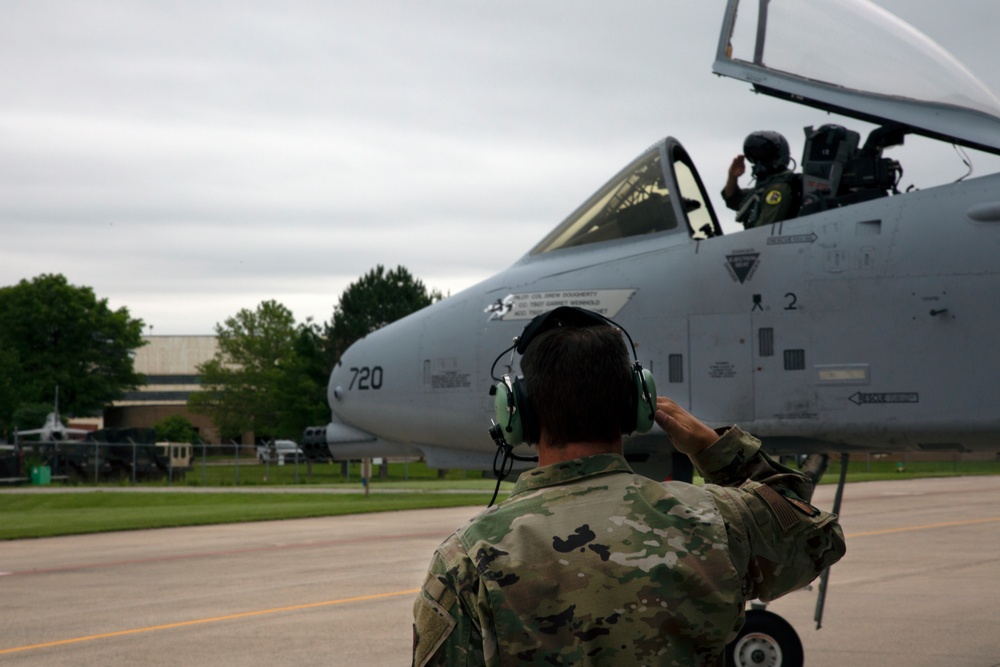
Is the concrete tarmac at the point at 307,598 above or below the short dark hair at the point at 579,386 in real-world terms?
below

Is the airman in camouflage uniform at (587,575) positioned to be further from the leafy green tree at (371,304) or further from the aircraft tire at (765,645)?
the leafy green tree at (371,304)

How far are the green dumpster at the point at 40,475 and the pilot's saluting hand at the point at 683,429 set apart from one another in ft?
142

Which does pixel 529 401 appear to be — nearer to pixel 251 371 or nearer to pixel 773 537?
pixel 773 537

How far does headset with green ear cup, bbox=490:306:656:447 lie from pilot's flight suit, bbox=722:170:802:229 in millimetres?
4880

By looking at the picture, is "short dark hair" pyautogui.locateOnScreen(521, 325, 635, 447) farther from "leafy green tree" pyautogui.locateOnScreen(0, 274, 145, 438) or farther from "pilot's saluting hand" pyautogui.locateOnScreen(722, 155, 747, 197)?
"leafy green tree" pyautogui.locateOnScreen(0, 274, 145, 438)

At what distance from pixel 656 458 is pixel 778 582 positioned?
4587mm

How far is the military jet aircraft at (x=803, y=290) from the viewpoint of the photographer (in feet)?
21.1

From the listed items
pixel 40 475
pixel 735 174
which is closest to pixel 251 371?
pixel 40 475

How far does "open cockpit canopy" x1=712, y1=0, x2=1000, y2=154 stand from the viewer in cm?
680

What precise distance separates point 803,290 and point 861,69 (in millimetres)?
1503

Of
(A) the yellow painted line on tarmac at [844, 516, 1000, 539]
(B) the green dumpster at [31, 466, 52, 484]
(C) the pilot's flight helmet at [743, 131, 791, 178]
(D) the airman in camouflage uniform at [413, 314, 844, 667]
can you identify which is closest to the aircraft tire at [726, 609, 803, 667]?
(C) the pilot's flight helmet at [743, 131, 791, 178]

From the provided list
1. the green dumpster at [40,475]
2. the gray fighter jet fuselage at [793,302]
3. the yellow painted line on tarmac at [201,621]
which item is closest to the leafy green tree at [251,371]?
the green dumpster at [40,475]

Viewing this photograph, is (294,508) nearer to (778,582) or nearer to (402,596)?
(402,596)

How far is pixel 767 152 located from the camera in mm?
7480
